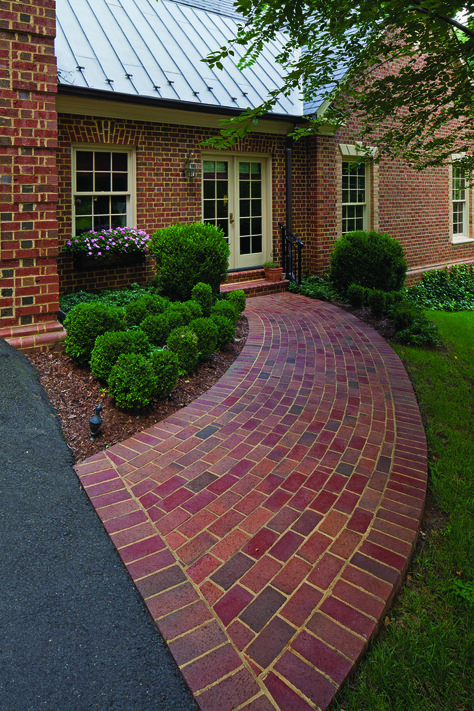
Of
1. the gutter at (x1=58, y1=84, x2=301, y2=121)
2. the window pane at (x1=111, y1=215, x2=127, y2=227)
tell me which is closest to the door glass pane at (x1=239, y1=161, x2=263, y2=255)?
the gutter at (x1=58, y1=84, x2=301, y2=121)

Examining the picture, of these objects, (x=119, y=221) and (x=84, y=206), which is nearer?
(x=84, y=206)

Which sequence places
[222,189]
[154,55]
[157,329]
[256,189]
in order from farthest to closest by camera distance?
[256,189] < [222,189] < [154,55] < [157,329]

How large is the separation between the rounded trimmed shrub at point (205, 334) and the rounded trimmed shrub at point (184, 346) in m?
0.18

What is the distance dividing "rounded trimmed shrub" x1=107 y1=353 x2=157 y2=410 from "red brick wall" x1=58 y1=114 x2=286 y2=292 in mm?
4129

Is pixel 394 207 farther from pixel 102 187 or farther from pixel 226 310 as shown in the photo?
pixel 226 310

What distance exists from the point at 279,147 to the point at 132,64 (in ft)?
11.0

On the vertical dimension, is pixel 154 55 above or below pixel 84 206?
above

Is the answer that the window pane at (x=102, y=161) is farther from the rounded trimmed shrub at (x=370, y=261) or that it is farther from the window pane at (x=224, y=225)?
the rounded trimmed shrub at (x=370, y=261)

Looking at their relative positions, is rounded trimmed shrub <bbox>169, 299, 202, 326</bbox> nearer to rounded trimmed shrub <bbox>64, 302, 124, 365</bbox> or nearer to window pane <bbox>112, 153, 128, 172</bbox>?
rounded trimmed shrub <bbox>64, 302, 124, 365</bbox>

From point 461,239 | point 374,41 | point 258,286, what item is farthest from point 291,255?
point 461,239

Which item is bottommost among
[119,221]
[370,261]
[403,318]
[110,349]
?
[110,349]

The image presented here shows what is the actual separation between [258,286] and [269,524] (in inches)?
274

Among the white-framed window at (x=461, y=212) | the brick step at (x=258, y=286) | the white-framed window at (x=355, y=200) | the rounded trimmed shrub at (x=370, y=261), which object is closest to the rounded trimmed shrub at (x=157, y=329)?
the brick step at (x=258, y=286)

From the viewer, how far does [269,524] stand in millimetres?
2619
